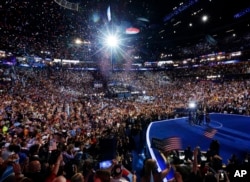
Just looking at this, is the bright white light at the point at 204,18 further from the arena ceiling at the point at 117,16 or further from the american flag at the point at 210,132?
the american flag at the point at 210,132

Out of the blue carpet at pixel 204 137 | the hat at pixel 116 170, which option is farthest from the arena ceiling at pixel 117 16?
the hat at pixel 116 170

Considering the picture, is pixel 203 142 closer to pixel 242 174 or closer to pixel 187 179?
pixel 242 174

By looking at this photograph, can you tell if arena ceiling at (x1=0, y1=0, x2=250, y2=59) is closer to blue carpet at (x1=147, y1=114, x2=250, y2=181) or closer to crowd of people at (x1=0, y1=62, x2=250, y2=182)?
crowd of people at (x1=0, y1=62, x2=250, y2=182)

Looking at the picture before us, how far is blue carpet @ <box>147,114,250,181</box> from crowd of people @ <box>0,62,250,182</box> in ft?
5.02

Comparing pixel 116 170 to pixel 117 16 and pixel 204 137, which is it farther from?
pixel 117 16

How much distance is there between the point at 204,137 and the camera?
1581 centimetres

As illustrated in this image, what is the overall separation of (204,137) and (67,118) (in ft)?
32.3

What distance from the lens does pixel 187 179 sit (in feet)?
11.7

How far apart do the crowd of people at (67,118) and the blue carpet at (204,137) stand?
1.53 m

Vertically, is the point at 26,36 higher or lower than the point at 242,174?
higher

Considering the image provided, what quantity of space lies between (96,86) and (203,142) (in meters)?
37.0

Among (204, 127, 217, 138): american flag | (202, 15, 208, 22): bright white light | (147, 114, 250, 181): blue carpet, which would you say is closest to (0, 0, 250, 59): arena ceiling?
(202, 15, 208, 22): bright white light

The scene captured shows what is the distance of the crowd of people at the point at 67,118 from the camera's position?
4525 millimetres

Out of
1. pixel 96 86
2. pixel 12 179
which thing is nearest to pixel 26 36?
pixel 96 86
